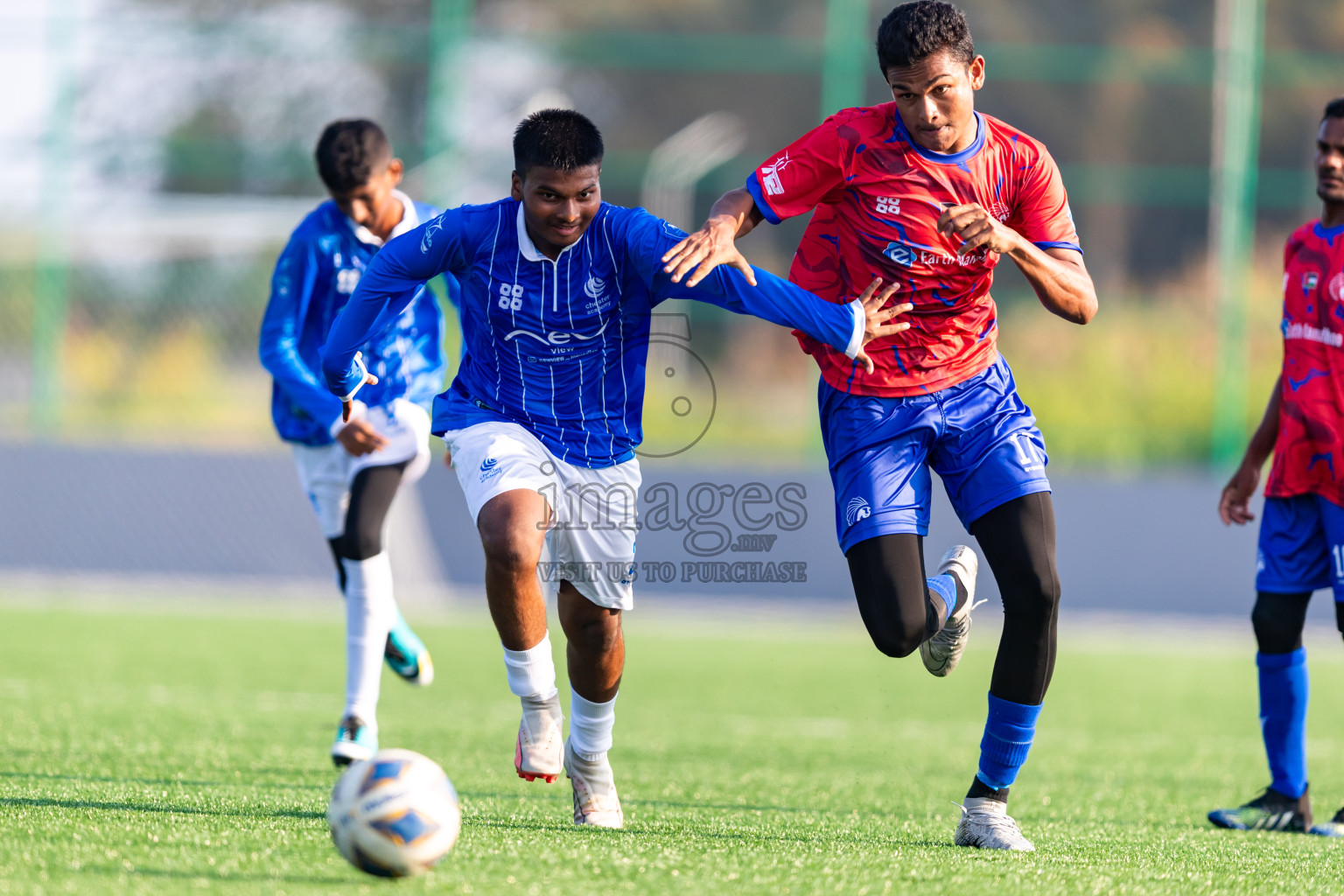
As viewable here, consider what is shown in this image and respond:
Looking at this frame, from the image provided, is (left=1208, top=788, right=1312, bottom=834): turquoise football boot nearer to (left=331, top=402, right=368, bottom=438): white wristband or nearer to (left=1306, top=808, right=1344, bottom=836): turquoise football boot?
(left=1306, top=808, right=1344, bottom=836): turquoise football boot

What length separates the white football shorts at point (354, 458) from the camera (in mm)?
5797

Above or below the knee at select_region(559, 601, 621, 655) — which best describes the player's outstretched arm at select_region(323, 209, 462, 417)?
above

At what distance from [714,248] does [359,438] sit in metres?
1.82

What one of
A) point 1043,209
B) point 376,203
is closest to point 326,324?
point 376,203

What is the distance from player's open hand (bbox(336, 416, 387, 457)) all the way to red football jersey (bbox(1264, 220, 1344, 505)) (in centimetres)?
323

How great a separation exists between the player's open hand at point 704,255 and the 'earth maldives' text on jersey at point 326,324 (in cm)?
195

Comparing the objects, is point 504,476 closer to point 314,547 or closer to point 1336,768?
point 1336,768

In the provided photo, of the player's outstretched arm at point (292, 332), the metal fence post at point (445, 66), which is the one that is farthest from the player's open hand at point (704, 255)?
the metal fence post at point (445, 66)

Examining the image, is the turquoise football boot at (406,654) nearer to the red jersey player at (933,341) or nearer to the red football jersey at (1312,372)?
the red jersey player at (933,341)

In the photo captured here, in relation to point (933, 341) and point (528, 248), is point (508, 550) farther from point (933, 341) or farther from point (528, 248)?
point (933, 341)

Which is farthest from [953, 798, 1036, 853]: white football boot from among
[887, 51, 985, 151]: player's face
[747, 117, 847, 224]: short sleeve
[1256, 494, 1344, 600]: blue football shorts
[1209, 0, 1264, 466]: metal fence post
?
[1209, 0, 1264, 466]: metal fence post

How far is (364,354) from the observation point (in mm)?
5754

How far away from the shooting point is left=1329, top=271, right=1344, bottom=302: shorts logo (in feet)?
16.7

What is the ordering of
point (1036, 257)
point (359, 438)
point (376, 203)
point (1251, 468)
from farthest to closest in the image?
point (376, 203) → point (1251, 468) → point (359, 438) → point (1036, 257)
